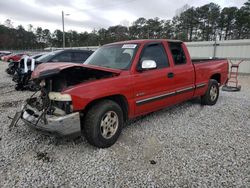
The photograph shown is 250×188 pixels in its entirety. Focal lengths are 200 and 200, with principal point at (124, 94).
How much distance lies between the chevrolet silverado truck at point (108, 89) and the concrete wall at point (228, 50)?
9.47 m

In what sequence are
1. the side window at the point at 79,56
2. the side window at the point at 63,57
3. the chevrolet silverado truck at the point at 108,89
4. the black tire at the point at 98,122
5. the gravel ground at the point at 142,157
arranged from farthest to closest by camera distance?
1. the side window at the point at 79,56
2. the side window at the point at 63,57
3. the black tire at the point at 98,122
4. the chevrolet silverado truck at the point at 108,89
5. the gravel ground at the point at 142,157

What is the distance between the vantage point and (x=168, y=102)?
4.48 metres

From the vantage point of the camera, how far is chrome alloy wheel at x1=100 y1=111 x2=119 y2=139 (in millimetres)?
3309

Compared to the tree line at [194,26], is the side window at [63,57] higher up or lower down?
lower down

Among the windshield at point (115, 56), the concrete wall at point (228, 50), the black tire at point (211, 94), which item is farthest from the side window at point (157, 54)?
the concrete wall at point (228, 50)

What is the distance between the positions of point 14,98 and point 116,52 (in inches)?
179

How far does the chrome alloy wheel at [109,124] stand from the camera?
3.31 m

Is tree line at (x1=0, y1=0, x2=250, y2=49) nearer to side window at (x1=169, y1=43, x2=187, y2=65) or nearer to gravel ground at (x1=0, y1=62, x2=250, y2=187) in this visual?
side window at (x1=169, y1=43, x2=187, y2=65)

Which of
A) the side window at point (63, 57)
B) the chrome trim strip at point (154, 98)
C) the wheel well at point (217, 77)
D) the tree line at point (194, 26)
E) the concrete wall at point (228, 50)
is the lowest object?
the chrome trim strip at point (154, 98)

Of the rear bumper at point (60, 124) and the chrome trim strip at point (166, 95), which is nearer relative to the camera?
the rear bumper at point (60, 124)

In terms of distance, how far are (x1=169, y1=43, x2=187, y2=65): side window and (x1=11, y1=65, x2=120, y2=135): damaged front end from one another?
1811mm

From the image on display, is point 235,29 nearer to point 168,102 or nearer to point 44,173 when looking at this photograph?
point 168,102

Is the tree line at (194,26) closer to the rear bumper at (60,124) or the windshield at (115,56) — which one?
the windshield at (115,56)

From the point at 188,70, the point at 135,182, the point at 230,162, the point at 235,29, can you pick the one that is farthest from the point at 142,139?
the point at 235,29
